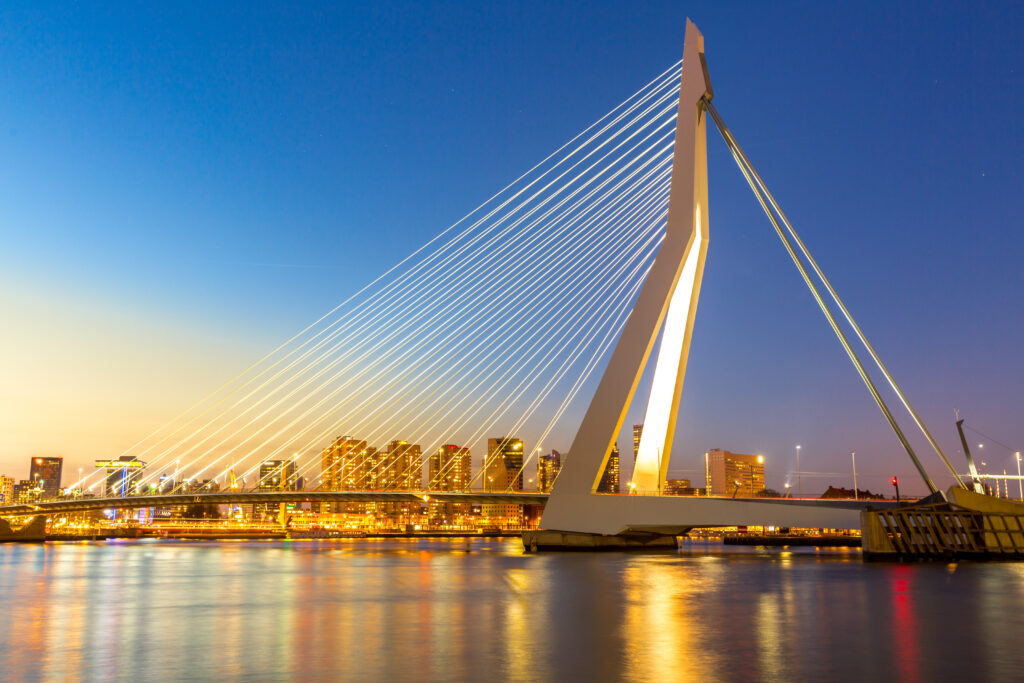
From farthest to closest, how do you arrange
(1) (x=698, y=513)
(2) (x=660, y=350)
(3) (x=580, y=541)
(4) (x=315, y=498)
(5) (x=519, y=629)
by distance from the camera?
(4) (x=315, y=498)
(3) (x=580, y=541)
(2) (x=660, y=350)
(1) (x=698, y=513)
(5) (x=519, y=629)

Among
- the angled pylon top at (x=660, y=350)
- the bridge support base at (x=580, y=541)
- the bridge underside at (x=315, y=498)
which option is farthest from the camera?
the bridge underside at (x=315, y=498)

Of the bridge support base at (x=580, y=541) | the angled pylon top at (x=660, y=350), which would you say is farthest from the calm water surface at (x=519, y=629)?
the bridge support base at (x=580, y=541)

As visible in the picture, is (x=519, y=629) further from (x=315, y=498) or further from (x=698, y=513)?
(x=315, y=498)

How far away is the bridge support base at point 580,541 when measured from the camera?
2789 cm

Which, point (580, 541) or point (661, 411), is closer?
point (661, 411)

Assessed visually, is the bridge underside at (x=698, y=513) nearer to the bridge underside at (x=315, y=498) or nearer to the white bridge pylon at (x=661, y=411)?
the white bridge pylon at (x=661, y=411)

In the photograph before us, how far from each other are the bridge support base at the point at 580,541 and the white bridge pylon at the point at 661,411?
0.97 metres

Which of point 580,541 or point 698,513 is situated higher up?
point 698,513

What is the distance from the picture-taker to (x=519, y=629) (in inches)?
378

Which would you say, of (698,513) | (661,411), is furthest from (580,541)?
(661,411)

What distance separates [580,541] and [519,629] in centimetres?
1870

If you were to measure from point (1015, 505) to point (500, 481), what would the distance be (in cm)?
5236

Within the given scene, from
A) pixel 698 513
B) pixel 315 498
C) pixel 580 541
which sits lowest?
pixel 580 541

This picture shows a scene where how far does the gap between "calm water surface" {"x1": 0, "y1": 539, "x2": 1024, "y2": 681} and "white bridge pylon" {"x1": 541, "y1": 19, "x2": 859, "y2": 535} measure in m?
7.35
